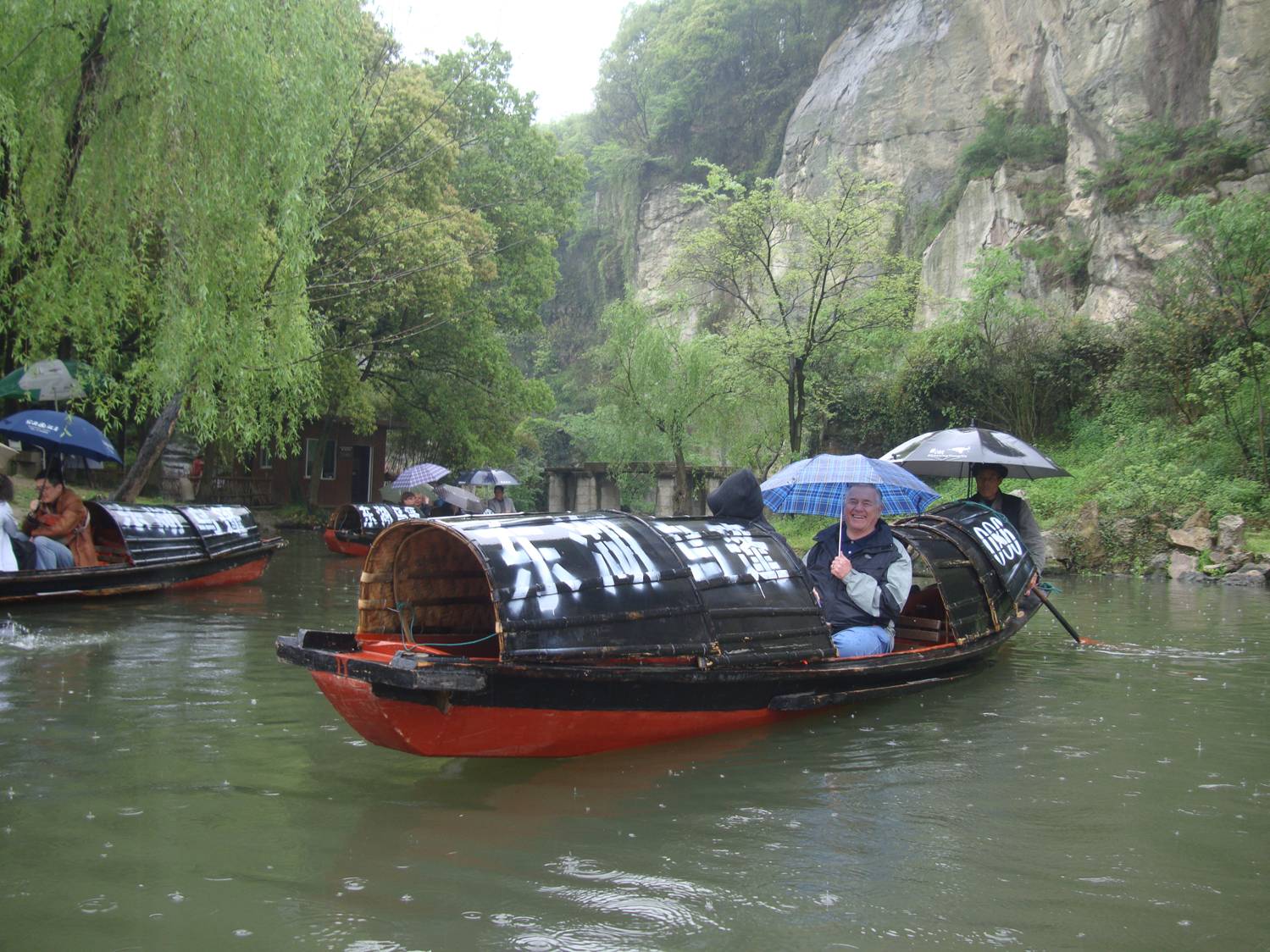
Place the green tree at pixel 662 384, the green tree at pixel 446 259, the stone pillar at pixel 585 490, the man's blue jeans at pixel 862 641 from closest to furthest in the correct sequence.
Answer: the man's blue jeans at pixel 862 641 < the green tree at pixel 446 259 < the green tree at pixel 662 384 < the stone pillar at pixel 585 490

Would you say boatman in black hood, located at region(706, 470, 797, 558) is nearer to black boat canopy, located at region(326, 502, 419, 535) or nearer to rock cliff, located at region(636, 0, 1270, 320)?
black boat canopy, located at region(326, 502, 419, 535)

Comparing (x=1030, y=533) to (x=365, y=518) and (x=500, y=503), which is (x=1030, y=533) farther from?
(x=365, y=518)

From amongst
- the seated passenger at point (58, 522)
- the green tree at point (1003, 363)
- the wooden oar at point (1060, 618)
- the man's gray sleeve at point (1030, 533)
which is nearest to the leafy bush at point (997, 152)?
the green tree at point (1003, 363)

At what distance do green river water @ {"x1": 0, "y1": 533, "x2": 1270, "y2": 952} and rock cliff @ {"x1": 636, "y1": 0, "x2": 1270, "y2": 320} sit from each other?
2327cm

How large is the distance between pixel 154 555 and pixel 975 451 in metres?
10.1

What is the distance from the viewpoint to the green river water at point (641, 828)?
Answer: 399cm

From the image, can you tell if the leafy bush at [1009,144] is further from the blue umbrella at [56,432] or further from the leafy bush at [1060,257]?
the blue umbrella at [56,432]

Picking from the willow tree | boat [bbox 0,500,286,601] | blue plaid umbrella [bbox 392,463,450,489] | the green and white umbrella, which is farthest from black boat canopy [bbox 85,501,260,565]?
blue plaid umbrella [bbox 392,463,450,489]

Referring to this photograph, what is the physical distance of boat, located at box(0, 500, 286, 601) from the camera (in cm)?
1160

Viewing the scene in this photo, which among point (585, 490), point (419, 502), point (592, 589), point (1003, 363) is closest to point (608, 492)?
point (585, 490)

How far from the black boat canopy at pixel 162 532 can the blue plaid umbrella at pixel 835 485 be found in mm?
8335

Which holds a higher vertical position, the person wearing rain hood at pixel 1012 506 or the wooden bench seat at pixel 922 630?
the person wearing rain hood at pixel 1012 506

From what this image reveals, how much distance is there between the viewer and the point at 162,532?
46.0 ft

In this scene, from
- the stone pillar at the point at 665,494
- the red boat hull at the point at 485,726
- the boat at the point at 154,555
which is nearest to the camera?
the red boat hull at the point at 485,726
